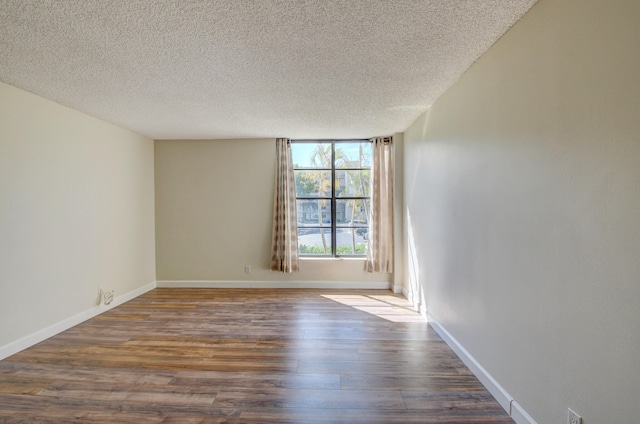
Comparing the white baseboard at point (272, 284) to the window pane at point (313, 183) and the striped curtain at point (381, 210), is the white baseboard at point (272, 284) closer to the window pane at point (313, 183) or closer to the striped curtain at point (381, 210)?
the striped curtain at point (381, 210)

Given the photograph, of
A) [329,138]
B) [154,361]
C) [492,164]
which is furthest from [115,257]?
[492,164]

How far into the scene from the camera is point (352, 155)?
489 cm

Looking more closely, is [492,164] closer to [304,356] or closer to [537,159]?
[537,159]

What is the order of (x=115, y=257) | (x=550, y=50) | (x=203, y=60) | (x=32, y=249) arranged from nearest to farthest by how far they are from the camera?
(x=550, y=50), (x=203, y=60), (x=32, y=249), (x=115, y=257)

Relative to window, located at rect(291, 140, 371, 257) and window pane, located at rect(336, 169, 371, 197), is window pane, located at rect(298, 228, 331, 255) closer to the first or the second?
window, located at rect(291, 140, 371, 257)

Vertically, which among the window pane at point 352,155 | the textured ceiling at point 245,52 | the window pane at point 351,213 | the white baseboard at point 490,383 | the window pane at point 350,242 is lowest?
the white baseboard at point 490,383

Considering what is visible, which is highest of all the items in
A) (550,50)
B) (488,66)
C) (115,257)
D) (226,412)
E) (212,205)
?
(488,66)

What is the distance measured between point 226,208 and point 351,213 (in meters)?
2.07

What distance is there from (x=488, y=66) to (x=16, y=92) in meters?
4.01

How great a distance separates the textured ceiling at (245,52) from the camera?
164 centimetres

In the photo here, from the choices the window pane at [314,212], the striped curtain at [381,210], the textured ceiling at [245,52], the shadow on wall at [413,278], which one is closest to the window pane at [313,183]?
the window pane at [314,212]

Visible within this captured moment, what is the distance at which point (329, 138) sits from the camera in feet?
15.6

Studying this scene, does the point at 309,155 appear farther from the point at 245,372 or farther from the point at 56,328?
the point at 56,328

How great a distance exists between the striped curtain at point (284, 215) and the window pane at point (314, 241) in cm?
23
